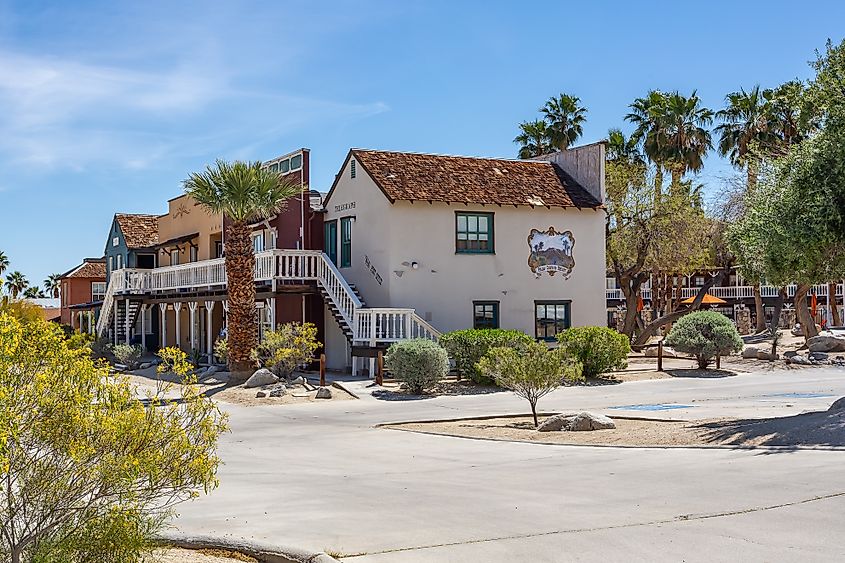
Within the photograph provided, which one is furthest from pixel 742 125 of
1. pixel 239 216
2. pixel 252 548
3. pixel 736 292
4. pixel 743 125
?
pixel 252 548

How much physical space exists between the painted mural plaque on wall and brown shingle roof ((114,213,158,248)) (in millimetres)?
22606

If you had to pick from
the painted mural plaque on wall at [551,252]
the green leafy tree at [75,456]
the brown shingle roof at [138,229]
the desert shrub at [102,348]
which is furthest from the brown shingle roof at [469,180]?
the green leafy tree at [75,456]

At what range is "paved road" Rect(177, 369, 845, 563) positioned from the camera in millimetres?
7973

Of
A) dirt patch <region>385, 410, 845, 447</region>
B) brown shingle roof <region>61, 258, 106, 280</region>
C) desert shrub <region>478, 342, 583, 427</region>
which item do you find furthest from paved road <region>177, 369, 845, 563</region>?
brown shingle roof <region>61, 258, 106, 280</region>

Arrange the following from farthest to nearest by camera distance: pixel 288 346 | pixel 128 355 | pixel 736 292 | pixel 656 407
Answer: pixel 736 292 < pixel 128 355 < pixel 288 346 < pixel 656 407

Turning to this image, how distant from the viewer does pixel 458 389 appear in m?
25.2

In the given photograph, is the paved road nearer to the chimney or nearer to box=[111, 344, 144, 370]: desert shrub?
the chimney

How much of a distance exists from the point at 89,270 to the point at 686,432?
56.7m

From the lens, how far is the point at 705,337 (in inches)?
1156

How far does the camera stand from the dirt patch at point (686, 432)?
1365cm

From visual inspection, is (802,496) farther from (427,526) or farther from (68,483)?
(68,483)

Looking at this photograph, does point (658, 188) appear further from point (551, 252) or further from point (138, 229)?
point (138, 229)

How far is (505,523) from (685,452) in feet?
17.5

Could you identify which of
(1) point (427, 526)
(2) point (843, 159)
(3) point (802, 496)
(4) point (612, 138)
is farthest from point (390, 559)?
(4) point (612, 138)
